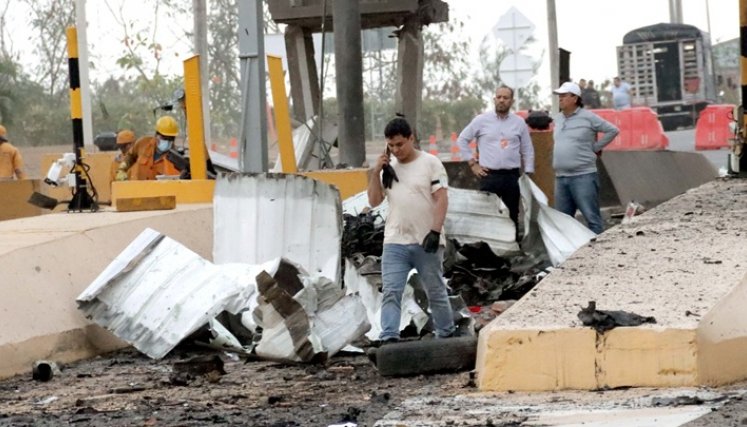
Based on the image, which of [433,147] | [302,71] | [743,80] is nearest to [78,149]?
[302,71]

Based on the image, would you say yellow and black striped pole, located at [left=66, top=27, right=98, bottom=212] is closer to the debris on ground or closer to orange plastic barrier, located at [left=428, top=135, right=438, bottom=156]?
the debris on ground

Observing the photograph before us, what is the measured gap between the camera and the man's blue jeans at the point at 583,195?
16.3 meters

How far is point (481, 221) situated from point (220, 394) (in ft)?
20.4

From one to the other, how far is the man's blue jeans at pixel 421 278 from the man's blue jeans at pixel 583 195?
543 cm

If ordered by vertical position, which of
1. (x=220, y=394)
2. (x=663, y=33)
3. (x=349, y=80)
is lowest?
(x=220, y=394)

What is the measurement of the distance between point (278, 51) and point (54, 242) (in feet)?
59.6

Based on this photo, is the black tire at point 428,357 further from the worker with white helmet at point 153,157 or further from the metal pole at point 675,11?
the metal pole at point 675,11

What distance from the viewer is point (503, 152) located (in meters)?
15.9

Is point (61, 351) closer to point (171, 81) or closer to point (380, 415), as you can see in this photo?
point (380, 415)

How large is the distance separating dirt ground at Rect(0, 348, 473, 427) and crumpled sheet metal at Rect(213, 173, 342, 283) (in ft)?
6.19

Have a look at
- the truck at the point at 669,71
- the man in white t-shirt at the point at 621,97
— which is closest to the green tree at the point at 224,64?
the man in white t-shirt at the point at 621,97

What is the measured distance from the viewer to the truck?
6156cm

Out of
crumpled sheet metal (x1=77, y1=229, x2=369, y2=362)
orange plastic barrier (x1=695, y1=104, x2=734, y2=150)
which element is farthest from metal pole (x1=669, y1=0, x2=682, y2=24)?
crumpled sheet metal (x1=77, y1=229, x2=369, y2=362)

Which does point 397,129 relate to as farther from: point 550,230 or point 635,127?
point 635,127
